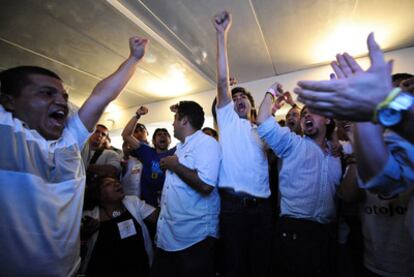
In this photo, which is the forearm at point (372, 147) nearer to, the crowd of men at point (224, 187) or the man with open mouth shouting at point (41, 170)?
the crowd of men at point (224, 187)

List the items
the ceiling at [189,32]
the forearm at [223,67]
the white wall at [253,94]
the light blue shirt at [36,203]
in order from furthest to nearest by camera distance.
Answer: the white wall at [253,94], the ceiling at [189,32], the forearm at [223,67], the light blue shirt at [36,203]

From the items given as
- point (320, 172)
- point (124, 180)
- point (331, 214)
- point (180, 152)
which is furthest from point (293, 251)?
point (124, 180)

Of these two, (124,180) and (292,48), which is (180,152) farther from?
(292,48)

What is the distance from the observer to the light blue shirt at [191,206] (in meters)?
1.22

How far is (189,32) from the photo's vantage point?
80.3 inches

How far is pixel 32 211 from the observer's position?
669 millimetres

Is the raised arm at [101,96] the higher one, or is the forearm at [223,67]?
the forearm at [223,67]

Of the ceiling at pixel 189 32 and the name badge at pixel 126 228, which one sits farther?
the ceiling at pixel 189 32

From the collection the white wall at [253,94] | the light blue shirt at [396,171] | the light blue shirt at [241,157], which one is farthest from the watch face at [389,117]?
the white wall at [253,94]

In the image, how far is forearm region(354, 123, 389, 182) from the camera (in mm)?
543

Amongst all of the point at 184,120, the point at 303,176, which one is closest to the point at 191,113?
the point at 184,120

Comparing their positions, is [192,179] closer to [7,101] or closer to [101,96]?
[101,96]

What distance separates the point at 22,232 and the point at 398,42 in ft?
11.0

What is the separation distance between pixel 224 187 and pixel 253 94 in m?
2.14
